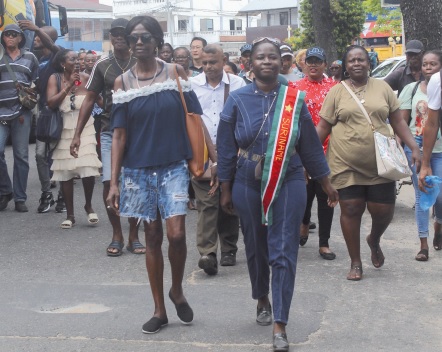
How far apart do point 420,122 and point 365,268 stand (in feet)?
5.10

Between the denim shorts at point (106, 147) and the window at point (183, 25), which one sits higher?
the window at point (183, 25)

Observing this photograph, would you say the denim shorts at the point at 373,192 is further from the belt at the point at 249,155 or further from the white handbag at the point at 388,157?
the belt at the point at 249,155

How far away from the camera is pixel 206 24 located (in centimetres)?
8831

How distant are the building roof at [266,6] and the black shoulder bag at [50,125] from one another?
205ft

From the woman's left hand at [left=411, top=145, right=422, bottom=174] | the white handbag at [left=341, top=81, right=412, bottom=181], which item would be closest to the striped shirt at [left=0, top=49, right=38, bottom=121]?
the white handbag at [left=341, top=81, right=412, bottom=181]

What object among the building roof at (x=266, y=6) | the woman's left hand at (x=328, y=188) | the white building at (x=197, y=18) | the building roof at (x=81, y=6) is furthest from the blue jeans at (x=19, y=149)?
the building roof at (x=81, y=6)

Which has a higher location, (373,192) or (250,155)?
(250,155)

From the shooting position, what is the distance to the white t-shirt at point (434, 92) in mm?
7012

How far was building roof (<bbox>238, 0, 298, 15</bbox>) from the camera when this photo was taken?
71.9 m

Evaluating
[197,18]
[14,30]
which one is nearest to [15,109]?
[14,30]

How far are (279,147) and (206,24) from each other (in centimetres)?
8385

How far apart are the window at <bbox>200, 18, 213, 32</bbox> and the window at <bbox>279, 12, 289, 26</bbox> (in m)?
15.1

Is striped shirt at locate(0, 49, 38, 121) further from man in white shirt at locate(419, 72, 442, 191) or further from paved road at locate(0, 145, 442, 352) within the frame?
man in white shirt at locate(419, 72, 442, 191)

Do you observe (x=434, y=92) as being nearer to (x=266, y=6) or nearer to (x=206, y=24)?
(x=266, y=6)
